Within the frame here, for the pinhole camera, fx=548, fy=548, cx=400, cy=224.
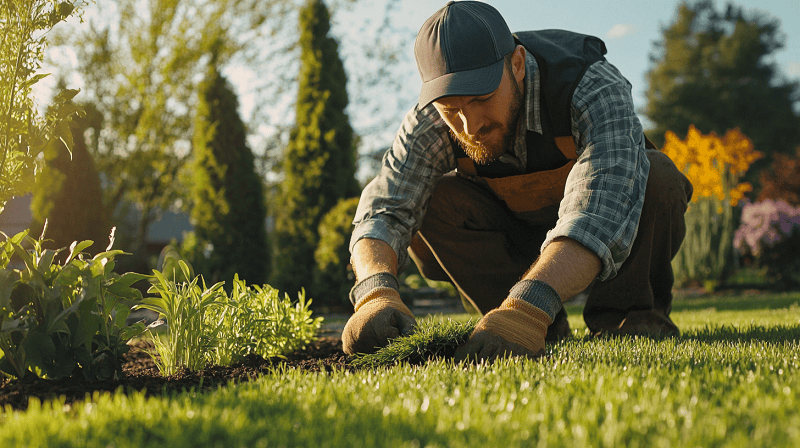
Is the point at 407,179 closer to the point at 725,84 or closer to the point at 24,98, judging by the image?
the point at 24,98

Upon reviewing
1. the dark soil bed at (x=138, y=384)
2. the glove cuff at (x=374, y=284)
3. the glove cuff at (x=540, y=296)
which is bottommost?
the dark soil bed at (x=138, y=384)

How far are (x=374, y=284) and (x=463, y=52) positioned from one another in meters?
1.10

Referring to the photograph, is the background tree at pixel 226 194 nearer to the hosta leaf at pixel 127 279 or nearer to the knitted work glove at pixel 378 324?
the knitted work glove at pixel 378 324

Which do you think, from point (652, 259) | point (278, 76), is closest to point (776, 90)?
point (278, 76)

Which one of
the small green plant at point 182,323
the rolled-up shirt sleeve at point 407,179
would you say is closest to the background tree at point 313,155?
the rolled-up shirt sleeve at point 407,179

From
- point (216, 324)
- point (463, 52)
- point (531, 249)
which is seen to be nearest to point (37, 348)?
point (216, 324)

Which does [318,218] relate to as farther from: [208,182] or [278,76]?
[278,76]

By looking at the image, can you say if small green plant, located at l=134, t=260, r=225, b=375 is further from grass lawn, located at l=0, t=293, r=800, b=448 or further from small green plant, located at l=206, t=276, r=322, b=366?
grass lawn, located at l=0, t=293, r=800, b=448

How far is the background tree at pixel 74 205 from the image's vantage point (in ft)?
26.2

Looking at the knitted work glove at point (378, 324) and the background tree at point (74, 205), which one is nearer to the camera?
the knitted work glove at point (378, 324)

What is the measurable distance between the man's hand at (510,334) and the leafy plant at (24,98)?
1.62 meters

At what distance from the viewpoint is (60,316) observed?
5.57ft

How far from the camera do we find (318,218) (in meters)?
9.24

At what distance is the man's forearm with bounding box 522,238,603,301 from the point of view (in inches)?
81.6
